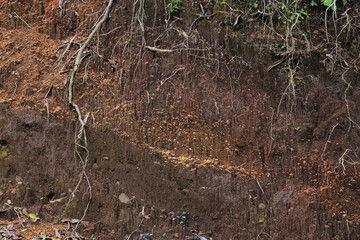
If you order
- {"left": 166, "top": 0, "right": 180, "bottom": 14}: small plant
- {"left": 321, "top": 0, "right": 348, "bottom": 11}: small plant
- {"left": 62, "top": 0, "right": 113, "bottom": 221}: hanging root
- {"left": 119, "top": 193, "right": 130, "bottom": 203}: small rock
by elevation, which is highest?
{"left": 321, "top": 0, "right": 348, "bottom": 11}: small plant

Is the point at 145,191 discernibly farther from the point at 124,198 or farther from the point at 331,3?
the point at 331,3

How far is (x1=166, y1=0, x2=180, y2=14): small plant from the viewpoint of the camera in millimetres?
2891

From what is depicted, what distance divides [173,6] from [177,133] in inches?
50.7

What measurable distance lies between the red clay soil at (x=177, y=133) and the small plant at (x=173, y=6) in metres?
0.06

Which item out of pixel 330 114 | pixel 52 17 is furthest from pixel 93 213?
pixel 330 114

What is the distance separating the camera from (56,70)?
296cm

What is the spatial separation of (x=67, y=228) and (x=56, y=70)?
1.59 m

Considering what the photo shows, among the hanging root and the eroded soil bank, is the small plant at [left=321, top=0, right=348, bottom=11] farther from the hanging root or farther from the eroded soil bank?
the hanging root

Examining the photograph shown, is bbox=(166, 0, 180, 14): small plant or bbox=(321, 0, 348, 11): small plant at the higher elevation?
bbox=(321, 0, 348, 11): small plant

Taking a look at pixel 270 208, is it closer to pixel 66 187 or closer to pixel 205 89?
pixel 205 89

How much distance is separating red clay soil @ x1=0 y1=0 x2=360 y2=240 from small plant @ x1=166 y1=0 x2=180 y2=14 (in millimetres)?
65

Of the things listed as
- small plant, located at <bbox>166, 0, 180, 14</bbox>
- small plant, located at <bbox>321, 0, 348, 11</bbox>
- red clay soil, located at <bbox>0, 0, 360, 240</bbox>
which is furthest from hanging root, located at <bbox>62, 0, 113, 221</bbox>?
small plant, located at <bbox>321, 0, 348, 11</bbox>

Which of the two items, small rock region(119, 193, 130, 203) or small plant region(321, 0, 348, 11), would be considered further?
small rock region(119, 193, 130, 203)

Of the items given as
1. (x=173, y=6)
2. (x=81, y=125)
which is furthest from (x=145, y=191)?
(x=173, y=6)
